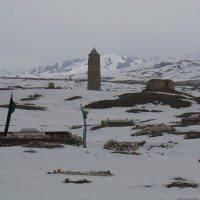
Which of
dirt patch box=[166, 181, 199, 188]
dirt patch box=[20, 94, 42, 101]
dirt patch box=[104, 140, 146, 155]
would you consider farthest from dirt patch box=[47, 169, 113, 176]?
dirt patch box=[20, 94, 42, 101]

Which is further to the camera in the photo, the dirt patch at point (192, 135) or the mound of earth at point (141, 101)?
the mound of earth at point (141, 101)

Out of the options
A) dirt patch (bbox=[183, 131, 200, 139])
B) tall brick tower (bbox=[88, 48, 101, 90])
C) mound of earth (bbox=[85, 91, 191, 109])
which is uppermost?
tall brick tower (bbox=[88, 48, 101, 90])

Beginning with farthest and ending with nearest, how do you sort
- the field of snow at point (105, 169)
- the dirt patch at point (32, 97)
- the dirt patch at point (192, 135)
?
the dirt patch at point (32, 97) < the dirt patch at point (192, 135) < the field of snow at point (105, 169)

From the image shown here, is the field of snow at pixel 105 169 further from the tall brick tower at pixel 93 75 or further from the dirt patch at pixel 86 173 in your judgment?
the tall brick tower at pixel 93 75

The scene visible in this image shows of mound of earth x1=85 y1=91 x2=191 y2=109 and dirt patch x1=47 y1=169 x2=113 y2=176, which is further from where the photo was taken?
mound of earth x1=85 y1=91 x2=191 y2=109

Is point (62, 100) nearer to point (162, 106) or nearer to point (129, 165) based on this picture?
point (162, 106)

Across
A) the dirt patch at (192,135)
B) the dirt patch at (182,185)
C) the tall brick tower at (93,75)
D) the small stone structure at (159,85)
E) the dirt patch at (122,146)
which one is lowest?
the dirt patch at (182,185)

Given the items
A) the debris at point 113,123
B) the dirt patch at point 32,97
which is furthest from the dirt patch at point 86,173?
the dirt patch at point 32,97

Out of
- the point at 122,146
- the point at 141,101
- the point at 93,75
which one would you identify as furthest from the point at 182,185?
the point at 93,75

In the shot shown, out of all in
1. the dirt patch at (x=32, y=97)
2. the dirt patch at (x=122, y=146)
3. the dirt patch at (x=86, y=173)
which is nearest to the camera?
the dirt patch at (x=86, y=173)

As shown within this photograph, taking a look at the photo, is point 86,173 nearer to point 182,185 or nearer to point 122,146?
point 182,185

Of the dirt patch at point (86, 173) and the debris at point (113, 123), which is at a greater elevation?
the debris at point (113, 123)

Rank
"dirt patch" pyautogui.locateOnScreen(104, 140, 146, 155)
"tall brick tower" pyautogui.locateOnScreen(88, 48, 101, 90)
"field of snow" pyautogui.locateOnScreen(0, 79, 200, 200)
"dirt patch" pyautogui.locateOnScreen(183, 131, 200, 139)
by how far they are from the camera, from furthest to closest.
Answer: "tall brick tower" pyautogui.locateOnScreen(88, 48, 101, 90)
"dirt patch" pyautogui.locateOnScreen(183, 131, 200, 139)
"dirt patch" pyautogui.locateOnScreen(104, 140, 146, 155)
"field of snow" pyautogui.locateOnScreen(0, 79, 200, 200)

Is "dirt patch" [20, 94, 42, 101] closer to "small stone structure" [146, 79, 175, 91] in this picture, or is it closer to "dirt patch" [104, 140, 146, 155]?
"small stone structure" [146, 79, 175, 91]
